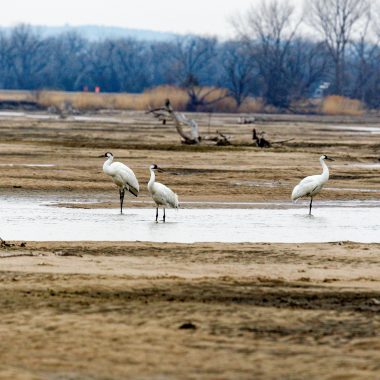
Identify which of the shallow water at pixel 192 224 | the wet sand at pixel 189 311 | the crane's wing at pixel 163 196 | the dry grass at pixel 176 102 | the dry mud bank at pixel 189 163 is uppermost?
the wet sand at pixel 189 311

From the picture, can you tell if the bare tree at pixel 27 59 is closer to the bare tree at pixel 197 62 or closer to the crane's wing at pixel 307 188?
the bare tree at pixel 197 62

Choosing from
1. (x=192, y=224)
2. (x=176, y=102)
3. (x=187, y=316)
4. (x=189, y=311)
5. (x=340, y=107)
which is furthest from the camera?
(x=340, y=107)

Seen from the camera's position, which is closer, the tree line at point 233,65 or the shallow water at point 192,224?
the shallow water at point 192,224

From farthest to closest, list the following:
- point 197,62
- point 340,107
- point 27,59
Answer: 1. point 27,59
2. point 197,62
3. point 340,107

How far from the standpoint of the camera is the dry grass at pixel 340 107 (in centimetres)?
8611

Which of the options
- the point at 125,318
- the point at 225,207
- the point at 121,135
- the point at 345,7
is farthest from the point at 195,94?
the point at 125,318

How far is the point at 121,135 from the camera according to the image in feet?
147

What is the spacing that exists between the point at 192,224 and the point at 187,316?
897 cm

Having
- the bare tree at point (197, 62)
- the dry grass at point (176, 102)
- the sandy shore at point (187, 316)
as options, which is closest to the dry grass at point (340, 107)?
the dry grass at point (176, 102)

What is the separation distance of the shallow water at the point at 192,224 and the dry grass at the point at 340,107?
64.0 m

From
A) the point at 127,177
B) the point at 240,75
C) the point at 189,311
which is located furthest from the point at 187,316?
the point at 240,75

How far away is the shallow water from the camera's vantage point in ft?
56.6

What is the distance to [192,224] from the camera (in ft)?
62.6

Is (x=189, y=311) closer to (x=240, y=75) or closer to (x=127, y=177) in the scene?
(x=127, y=177)
